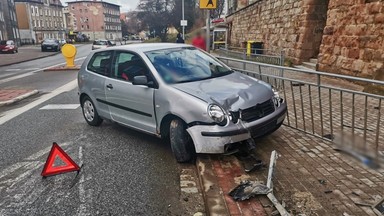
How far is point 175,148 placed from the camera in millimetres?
4590

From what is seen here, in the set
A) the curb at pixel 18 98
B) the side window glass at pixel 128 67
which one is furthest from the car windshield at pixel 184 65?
the curb at pixel 18 98

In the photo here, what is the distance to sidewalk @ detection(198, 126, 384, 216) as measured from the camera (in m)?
3.28

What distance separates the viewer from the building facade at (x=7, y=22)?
60.2m

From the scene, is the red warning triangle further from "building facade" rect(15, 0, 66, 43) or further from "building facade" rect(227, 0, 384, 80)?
"building facade" rect(15, 0, 66, 43)

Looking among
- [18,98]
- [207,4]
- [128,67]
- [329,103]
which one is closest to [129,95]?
[128,67]

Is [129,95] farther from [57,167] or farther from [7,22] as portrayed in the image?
[7,22]

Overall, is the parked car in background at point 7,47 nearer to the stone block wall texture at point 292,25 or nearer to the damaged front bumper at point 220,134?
the stone block wall texture at point 292,25

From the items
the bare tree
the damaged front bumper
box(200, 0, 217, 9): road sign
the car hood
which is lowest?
the damaged front bumper

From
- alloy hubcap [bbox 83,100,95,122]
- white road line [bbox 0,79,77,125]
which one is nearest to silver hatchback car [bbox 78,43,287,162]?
alloy hubcap [bbox 83,100,95,122]

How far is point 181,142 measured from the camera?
14.8ft

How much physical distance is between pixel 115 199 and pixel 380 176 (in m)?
3.09

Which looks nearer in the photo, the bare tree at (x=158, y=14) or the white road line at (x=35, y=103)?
the white road line at (x=35, y=103)

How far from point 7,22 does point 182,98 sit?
7096 cm

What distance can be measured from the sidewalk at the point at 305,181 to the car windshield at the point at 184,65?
1.34 metres
